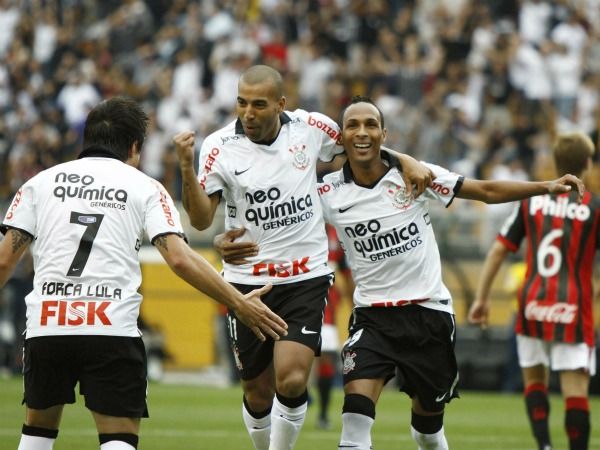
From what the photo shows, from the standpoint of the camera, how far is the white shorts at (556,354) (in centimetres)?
954

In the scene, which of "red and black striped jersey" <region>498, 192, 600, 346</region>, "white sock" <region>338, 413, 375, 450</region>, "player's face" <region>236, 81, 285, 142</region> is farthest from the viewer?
"red and black striped jersey" <region>498, 192, 600, 346</region>

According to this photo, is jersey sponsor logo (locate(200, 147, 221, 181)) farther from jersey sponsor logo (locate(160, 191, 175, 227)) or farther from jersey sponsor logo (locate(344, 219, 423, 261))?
jersey sponsor logo (locate(160, 191, 175, 227))

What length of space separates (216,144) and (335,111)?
12.9 metres

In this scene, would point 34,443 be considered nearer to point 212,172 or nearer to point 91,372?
point 91,372

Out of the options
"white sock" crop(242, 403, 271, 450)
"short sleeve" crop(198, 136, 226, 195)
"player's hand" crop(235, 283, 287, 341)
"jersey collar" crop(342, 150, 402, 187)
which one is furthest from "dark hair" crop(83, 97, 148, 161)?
"white sock" crop(242, 403, 271, 450)

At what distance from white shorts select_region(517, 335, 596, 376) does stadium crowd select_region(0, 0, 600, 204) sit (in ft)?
29.0

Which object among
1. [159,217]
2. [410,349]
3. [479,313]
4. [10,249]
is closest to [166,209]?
[159,217]

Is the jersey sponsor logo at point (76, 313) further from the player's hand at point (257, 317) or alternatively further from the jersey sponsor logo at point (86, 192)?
the player's hand at point (257, 317)

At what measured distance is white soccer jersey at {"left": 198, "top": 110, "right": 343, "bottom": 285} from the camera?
27.1 ft

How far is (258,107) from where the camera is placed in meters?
8.27

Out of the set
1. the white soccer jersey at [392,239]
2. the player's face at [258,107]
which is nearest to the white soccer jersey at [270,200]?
the player's face at [258,107]

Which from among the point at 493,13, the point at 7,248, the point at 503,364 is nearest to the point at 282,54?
the point at 493,13

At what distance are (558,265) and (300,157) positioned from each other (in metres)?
2.49

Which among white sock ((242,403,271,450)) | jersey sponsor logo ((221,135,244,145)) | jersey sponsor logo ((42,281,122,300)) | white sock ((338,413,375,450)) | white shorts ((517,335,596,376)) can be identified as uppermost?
jersey sponsor logo ((221,135,244,145))
